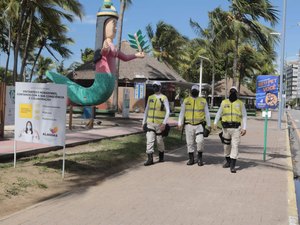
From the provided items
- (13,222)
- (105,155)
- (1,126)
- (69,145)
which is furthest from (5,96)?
(13,222)

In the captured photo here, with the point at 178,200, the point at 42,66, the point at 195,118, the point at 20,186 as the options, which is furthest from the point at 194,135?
the point at 42,66

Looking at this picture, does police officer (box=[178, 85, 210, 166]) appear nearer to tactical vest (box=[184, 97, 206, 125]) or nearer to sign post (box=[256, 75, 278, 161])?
tactical vest (box=[184, 97, 206, 125])

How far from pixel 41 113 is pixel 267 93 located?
6.22 meters

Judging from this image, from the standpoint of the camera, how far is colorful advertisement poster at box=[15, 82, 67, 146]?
815 centimetres

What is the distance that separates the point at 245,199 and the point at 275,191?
1.03m

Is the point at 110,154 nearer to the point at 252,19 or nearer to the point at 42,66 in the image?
the point at 252,19

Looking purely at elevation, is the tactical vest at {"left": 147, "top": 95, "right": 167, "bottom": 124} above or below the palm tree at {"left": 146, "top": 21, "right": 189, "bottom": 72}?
below

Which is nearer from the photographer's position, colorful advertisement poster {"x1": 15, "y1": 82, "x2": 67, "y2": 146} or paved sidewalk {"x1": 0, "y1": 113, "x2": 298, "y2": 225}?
paved sidewalk {"x1": 0, "y1": 113, "x2": 298, "y2": 225}

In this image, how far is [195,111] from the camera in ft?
33.2

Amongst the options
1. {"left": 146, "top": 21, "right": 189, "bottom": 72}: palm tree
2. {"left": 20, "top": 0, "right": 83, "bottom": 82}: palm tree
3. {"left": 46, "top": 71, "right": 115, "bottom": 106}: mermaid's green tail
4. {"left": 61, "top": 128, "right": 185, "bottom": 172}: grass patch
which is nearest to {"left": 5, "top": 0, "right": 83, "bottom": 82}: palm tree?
{"left": 20, "top": 0, "right": 83, "bottom": 82}: palm tree

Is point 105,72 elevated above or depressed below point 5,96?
above

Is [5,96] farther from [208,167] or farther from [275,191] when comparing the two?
[275,191]

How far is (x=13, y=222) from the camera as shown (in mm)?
5551

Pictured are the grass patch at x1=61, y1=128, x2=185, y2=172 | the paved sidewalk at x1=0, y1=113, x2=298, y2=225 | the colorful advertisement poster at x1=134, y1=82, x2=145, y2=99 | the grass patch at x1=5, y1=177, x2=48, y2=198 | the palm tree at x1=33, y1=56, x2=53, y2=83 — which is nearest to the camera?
the paved sidewalk at x1=0, y1=113, x2=298, y2=225
